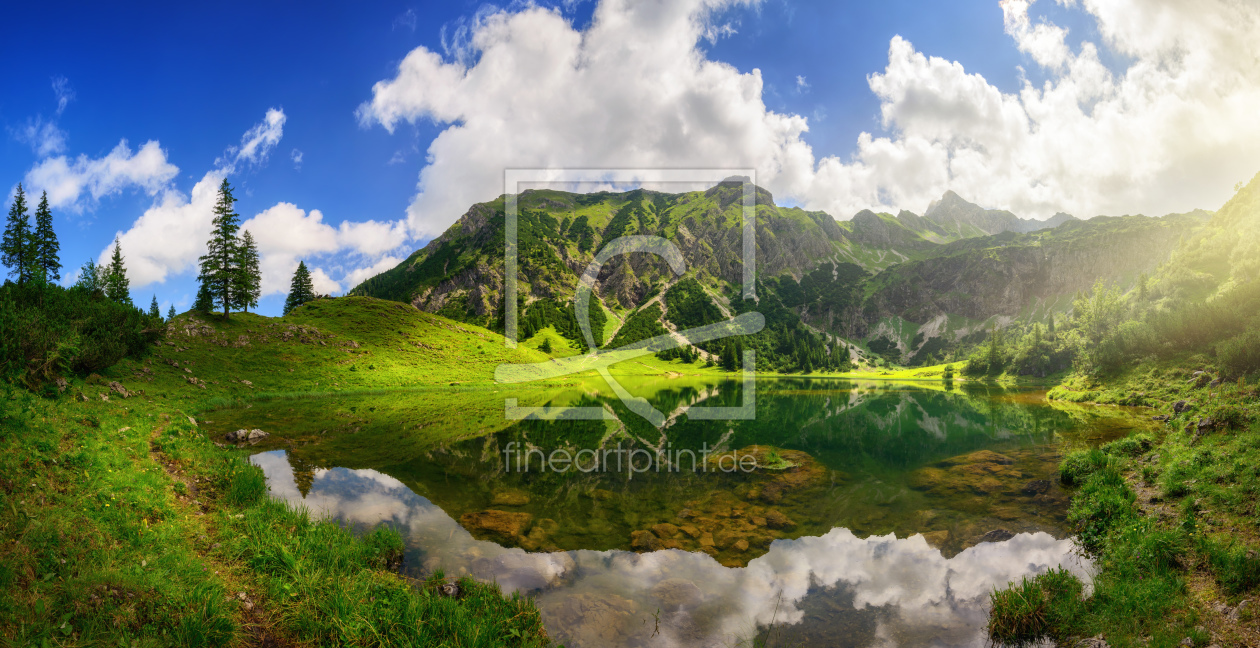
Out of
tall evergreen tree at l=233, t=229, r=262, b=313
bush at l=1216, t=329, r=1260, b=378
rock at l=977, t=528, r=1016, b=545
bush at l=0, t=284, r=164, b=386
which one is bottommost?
rock at l=977, t=528, r=1016, b=545

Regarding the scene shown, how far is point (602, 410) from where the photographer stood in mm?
54219

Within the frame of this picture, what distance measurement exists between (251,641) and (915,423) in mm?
53333

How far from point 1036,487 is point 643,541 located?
18468mm

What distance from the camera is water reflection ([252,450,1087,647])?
10023mm

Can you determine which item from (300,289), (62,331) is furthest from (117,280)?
(62,331)

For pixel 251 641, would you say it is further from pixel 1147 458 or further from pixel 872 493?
pixel 1147 458

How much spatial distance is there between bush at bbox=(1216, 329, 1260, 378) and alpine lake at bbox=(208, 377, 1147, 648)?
236 inches

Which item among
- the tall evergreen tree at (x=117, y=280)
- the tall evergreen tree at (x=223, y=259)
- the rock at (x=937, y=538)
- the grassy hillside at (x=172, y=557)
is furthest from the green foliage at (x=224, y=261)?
the rock at (x=937, y=538)

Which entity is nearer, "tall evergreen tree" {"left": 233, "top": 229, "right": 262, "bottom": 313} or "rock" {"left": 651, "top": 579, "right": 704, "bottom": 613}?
"rock" {"left": 651, "top": 579, "right": 704, "bottom": 613}

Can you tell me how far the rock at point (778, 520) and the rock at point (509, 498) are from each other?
9785mm

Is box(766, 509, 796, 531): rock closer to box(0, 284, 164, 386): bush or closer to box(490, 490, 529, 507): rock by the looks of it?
box(490, 490, 529, 507): rock

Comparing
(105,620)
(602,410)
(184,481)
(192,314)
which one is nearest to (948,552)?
(105,620)

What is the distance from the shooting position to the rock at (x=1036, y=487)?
63.1 feet

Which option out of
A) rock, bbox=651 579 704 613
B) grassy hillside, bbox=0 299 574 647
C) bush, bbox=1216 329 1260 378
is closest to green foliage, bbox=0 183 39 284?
grassy hillside, bbox=0 299 574 647
